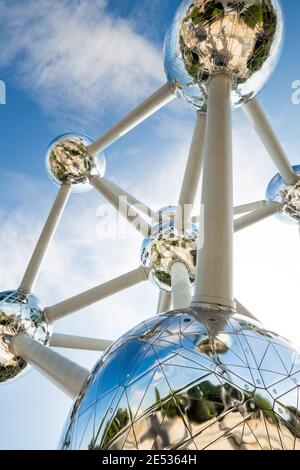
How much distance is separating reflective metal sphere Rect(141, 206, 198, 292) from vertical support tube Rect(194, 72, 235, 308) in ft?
6.98

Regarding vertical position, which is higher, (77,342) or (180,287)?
(77,342)

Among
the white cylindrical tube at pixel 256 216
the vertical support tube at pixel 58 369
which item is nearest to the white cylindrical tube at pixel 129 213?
the white cylindrical tube at pixel 256 216

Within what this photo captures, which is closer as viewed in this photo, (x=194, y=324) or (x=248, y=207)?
(x=194, y=324)

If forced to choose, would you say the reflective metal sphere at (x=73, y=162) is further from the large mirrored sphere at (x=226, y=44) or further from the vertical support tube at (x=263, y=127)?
the large mirrored sphere at (x=226, y=44)

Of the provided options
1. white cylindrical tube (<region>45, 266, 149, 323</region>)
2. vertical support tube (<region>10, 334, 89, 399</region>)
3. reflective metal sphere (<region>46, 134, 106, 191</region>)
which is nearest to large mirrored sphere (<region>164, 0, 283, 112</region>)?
white cylindrical tube (<region>45, 266, 149, 323</region>)

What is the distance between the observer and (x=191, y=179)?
209 inches

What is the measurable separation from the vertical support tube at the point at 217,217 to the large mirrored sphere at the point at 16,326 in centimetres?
343

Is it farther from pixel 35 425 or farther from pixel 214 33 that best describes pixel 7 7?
pixel 35 425

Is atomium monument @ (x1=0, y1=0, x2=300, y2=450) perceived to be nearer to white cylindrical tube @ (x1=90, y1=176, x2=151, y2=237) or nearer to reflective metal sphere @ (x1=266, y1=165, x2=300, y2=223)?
white cylindrical tube @ (x1=90, y1=176, x2=151, y2=237)

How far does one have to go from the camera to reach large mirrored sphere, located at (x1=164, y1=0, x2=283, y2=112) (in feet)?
13.1

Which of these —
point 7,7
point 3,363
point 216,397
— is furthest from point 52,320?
point 7,7

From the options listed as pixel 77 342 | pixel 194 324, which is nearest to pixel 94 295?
pixel 77 342

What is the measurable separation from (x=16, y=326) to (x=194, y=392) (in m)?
4.14

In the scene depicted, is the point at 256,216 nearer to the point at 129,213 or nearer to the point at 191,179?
the point at 191,179
